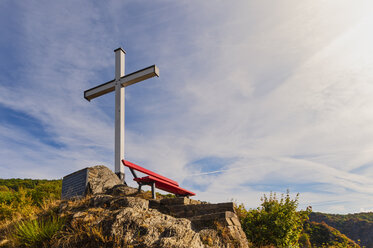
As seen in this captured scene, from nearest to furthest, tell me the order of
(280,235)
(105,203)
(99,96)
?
(105,203) → (280,235) → (99,96)

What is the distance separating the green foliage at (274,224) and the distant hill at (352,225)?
151 feet

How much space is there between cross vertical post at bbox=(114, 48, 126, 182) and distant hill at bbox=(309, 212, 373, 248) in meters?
46.9

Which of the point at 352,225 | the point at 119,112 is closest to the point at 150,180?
the point at 119,112

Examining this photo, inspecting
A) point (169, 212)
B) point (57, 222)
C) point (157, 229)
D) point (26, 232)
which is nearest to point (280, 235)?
point (169, 212)

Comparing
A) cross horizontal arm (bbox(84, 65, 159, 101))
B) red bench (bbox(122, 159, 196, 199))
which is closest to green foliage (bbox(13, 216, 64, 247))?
red bench (bbox(122, 159, 196, 199))

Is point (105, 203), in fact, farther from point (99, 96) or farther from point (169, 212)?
point (99, 96)

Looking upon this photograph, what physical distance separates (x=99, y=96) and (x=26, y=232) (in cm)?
798

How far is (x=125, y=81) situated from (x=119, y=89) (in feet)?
1.49

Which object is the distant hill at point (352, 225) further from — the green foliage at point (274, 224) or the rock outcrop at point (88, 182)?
the rock outcrop at point (88, 182)

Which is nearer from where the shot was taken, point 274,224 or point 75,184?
point 274,224

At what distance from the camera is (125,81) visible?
11195mm

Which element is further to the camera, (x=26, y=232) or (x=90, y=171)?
(x=90, y=171)

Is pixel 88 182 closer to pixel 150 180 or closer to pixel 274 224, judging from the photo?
pixel 150 180

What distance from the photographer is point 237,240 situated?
510 centimetres
